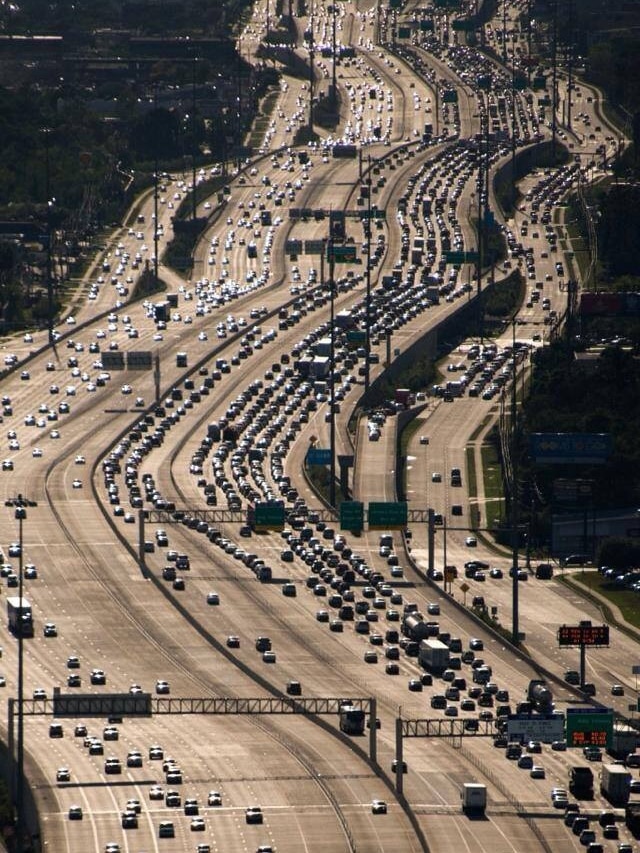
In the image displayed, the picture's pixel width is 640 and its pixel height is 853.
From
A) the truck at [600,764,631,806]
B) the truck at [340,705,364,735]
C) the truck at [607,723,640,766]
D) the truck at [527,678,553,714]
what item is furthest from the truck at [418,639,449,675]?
the truck at [600,764,631,806]

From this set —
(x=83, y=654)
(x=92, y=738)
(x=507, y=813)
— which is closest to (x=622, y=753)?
(x=507, y=813)

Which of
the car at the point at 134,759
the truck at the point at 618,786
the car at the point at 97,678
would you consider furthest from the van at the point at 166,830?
the car at the point at 97,678

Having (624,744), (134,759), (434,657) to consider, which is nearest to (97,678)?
(434,657)

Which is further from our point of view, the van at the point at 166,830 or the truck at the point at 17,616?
the truck at the point at 17,616

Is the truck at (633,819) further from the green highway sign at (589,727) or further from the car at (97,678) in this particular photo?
the car at (97,678)

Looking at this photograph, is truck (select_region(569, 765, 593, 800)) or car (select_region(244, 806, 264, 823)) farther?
truck (select_region(569, 765, 593, 800))

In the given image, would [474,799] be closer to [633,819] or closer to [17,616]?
[633,819]

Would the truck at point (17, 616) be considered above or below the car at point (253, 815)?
below

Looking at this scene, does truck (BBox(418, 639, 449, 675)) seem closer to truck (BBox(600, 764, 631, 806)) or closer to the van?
truck (BBox(600, 764, 631, 806))
